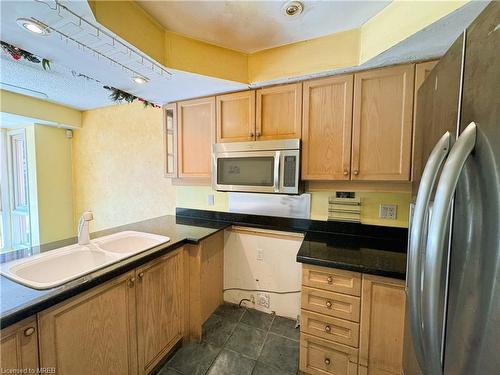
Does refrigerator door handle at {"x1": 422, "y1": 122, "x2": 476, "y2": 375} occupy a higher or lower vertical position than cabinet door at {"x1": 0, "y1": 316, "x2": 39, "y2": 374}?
higher

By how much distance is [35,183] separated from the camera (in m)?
2.84

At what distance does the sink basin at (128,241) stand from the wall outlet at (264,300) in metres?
1.11

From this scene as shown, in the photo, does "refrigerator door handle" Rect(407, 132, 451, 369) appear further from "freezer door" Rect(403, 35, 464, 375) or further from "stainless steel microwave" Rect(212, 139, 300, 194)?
"stainless steel microwave" Rect(212, 139, 300, 194)

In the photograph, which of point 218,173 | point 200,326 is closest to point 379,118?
point 218,173

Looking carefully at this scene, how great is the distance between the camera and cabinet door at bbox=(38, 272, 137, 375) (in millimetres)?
881

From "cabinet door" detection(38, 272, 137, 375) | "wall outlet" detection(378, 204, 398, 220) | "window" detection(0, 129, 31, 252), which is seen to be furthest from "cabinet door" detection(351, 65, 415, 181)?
"window" detection(0, 129, 31, 252)

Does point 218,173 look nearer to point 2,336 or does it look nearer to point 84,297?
point 84,297

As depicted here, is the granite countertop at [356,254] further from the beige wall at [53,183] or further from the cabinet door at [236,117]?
the beige wall at [53,183]

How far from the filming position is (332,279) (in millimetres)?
1313

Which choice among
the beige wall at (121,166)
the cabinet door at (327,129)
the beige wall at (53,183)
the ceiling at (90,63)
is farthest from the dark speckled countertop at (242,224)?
the beige wall at (53,183)

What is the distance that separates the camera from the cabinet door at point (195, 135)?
6.20 ft

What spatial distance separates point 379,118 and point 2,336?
2079 mm

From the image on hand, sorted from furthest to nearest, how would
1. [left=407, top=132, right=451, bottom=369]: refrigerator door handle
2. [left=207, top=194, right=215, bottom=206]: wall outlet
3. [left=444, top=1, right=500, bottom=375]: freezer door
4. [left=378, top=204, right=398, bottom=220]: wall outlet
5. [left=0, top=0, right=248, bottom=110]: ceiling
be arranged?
[left=207, top=194, right=215, bottom=206]: wall outlet < [left=378, top=204, right=398, bottom=220]: wall outlet < [left=0, top=0, right=248, bottom=110]: ceiling < [left=407, top=132, right=451, bottom=369]: refrigerator door handle < [left=444, top=1, right=500, bottom=375]: freezer door

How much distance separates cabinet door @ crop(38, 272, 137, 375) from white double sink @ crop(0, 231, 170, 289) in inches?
4.8
